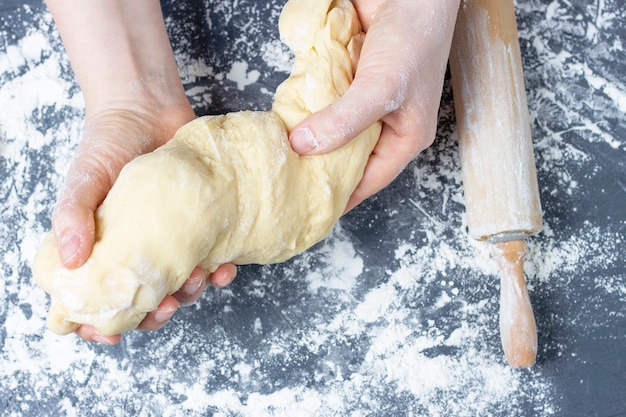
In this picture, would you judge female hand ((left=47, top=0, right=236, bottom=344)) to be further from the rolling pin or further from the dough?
the rolling pin

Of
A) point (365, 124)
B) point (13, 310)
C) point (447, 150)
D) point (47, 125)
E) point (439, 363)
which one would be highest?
point (365, 124)

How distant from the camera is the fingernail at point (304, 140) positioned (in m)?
1.17

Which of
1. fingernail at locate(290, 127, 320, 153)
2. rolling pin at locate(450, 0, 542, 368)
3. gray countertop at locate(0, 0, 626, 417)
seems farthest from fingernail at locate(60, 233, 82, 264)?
rolling pin at locate(450, 0, 542, 368)

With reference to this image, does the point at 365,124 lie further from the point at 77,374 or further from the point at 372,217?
the point at 77,374

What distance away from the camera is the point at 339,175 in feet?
4.15

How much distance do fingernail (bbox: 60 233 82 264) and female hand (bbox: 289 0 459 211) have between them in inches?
16.9

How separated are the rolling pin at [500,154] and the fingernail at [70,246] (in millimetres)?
915

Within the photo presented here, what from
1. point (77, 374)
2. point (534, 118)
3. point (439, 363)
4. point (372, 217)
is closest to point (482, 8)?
point (534, 118)

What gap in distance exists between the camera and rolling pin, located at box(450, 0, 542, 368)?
1478 mm

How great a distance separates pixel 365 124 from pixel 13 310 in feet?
3.66

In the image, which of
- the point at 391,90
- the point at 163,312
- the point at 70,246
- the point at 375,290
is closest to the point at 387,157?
the point at 391,90

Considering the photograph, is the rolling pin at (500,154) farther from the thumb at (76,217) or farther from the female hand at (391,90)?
the thumb at (76,217)

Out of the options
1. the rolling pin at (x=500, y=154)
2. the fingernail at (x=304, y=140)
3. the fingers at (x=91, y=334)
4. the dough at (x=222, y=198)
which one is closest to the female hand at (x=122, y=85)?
the fingers at (x=91, y=334)

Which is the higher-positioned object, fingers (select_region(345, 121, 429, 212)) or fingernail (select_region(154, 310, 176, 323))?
fingers (select_region(345, 121, 429, 212))
